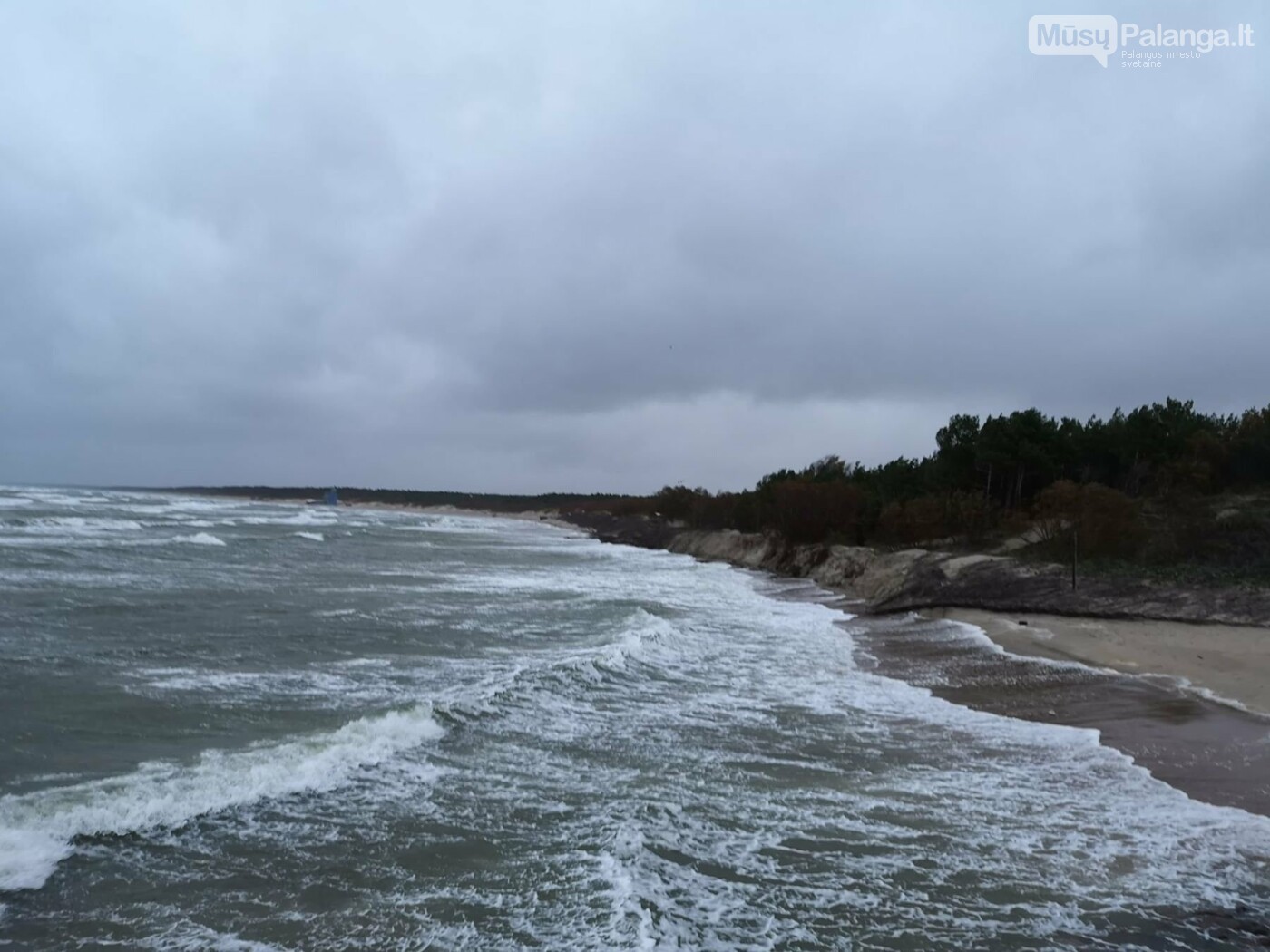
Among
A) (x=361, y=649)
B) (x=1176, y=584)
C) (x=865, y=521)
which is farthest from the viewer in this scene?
(x=865, y=521)

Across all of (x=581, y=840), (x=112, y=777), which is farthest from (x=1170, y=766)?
(x=112, y=777)

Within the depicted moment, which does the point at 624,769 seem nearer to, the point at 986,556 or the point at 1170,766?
the point at 1170,766

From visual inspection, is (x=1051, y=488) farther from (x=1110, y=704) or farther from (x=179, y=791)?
(x=179, y=791)

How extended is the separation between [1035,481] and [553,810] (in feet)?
159

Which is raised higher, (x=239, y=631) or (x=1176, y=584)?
(x=1176, y=584)

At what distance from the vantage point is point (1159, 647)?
17891 millimetres

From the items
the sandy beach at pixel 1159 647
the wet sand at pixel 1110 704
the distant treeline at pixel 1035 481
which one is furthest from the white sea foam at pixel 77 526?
the sandy beach at pixel 1159 647

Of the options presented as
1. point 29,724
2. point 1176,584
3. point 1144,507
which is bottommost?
point 29,724

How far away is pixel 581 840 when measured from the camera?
25.3 feet

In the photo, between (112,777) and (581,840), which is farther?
(112,777)

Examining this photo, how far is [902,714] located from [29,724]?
38.6 ft

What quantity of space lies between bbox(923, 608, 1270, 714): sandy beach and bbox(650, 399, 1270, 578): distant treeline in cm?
1236

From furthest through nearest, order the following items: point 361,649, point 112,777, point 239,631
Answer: point 239,631 → point 361,649 → point 112,777

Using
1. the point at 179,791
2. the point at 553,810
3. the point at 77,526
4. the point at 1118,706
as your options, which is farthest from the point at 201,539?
the point at 1118,706
